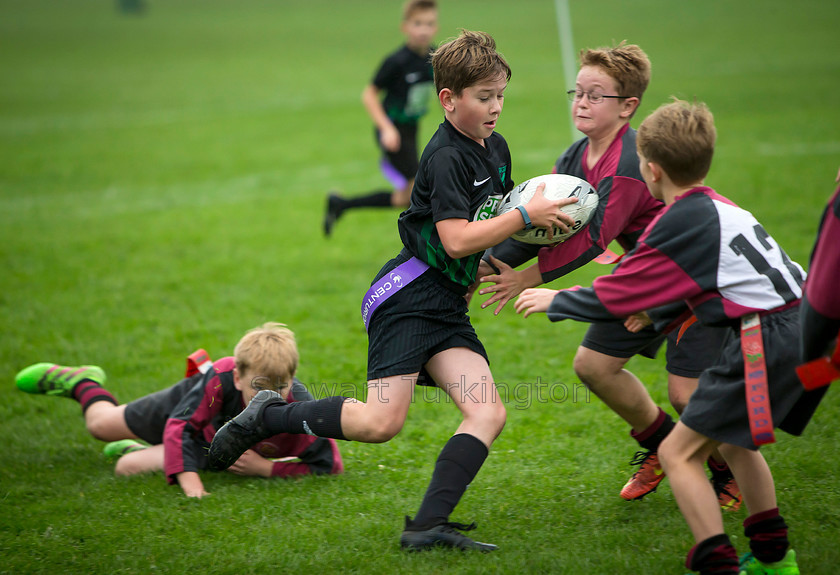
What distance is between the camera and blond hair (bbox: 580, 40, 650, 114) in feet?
11.6

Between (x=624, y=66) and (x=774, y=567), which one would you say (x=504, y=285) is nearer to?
(x=624, y=66)

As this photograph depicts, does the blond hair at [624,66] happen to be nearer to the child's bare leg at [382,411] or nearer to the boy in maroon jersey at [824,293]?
the boy in maroon jersey at [824,293]

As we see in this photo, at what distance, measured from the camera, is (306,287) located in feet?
24.1

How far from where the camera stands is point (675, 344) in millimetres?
3471

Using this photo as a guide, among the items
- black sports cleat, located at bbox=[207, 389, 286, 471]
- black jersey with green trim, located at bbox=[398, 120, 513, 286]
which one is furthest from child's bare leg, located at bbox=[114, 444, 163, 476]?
black jersey with green trim, located at bbox=[398, 120, 513, 286]

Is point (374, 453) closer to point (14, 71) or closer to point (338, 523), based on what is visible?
point (338, 523)

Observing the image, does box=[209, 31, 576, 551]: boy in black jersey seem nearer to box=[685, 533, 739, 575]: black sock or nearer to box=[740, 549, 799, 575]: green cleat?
box=[685, 533, 739, 575]: black sock

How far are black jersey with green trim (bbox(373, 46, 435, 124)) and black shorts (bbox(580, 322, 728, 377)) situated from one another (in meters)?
5.36

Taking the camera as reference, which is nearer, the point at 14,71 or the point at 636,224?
the point at 636,224

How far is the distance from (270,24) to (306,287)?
3441 cm

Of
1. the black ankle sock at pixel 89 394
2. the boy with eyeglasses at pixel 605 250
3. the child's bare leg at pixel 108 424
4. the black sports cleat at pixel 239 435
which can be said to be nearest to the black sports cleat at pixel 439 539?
the black sports cleat at pixel 239 435

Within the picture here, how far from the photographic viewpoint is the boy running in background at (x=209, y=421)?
387cm

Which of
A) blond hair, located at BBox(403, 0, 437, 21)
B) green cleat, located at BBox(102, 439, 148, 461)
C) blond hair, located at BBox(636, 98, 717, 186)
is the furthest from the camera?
blond hair, located at BBox(403, 0, 437, 21)

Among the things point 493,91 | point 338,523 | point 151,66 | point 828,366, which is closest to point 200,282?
point 338,523
